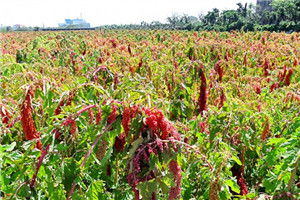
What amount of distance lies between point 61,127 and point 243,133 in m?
1.73

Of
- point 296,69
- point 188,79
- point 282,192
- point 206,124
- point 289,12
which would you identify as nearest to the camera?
point 282,192

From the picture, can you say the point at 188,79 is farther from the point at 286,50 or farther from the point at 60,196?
the point at 286,50

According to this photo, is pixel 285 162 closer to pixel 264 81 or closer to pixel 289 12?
pixel 264 81

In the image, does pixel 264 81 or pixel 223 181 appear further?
pixel 264 81

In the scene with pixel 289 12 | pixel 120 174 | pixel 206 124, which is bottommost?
pixel 120 174

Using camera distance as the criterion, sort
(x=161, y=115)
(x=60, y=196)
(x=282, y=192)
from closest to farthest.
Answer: (x=161, y=115) < (x=60, y=196) < (x=282, y=192)

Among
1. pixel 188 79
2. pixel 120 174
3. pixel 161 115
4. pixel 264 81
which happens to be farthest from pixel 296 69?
pixel 161 115

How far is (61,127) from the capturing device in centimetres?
175

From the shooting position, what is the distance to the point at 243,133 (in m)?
2.78

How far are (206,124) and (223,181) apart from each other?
4.35 ft

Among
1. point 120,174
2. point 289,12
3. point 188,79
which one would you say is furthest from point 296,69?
point 289,12

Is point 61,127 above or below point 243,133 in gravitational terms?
above

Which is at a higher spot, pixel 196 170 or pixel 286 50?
pixel 286 50

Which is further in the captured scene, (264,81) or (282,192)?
(264,81)
